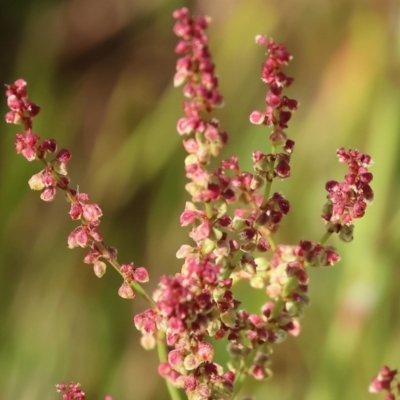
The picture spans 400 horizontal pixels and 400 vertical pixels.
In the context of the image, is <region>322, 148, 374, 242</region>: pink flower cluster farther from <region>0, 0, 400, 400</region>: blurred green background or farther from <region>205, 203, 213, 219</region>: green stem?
<region>0, 0, 400, 400</region>: blurred green background

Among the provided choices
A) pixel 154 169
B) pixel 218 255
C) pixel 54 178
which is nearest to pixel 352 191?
pixel 218 255

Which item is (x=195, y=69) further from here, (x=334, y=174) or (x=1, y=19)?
(x=1, y=19)

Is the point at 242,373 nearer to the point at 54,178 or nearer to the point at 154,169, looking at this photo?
the point at 54,178

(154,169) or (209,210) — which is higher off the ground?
(154,169)

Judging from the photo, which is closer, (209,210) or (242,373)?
(209,210)

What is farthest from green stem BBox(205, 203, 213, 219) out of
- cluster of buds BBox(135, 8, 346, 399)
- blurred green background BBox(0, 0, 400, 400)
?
blurred green background BBox(0, 0, 400, 400)

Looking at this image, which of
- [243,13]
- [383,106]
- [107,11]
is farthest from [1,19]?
[383,106]

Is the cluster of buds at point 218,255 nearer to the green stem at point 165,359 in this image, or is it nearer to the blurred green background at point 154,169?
the green stem at point 165,359

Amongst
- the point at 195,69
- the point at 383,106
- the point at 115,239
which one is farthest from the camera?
the point at 115,239
